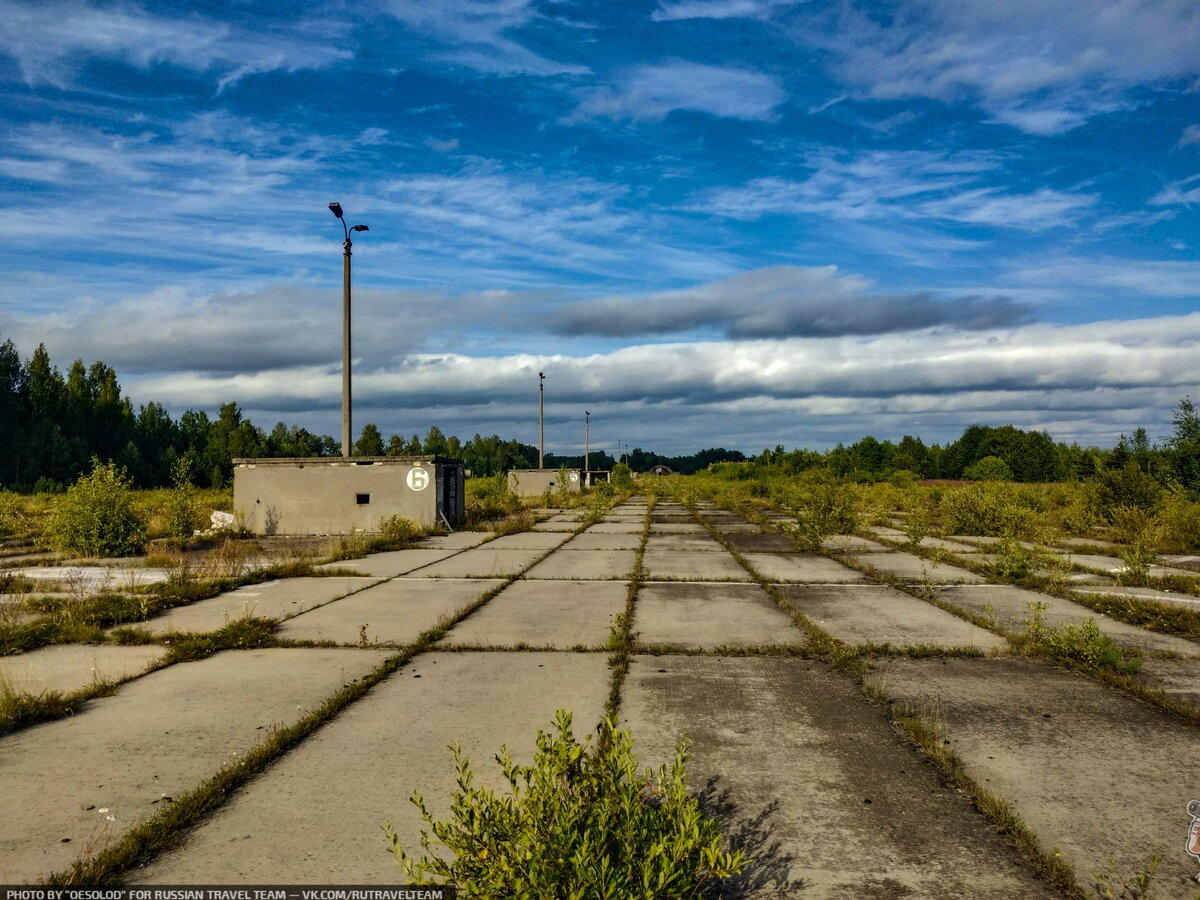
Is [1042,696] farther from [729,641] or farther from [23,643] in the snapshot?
[23,643]

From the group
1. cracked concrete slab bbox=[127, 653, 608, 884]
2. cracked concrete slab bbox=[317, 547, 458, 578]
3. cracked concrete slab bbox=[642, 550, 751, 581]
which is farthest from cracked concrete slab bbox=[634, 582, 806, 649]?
cracked concrete slab bbox=[317, 547, 458, 578]

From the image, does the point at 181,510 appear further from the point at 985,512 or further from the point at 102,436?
the point at 102,436

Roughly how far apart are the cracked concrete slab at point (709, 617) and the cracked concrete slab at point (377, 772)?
150 centimetres

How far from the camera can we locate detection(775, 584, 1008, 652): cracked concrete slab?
7.58 m

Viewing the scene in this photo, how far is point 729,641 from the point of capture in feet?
24.6

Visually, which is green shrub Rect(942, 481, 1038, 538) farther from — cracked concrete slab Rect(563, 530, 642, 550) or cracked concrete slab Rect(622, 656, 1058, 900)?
cracked concrete slab Rect(622, 656, 1058, 900)

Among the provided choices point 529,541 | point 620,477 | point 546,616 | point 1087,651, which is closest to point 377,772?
point 546,616

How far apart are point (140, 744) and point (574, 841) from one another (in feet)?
11.8

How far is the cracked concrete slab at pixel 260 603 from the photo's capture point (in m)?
8.23

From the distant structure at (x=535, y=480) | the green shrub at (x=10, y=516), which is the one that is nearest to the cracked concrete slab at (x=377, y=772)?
the green shrub at (x=10, y=516)

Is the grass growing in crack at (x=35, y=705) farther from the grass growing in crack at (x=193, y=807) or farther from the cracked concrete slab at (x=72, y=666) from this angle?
the grass growing in crack at (x=193, y=807)

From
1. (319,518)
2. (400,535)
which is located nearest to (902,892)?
(400,535)

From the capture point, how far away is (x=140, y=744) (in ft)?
15.0

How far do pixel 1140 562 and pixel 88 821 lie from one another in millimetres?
13087
